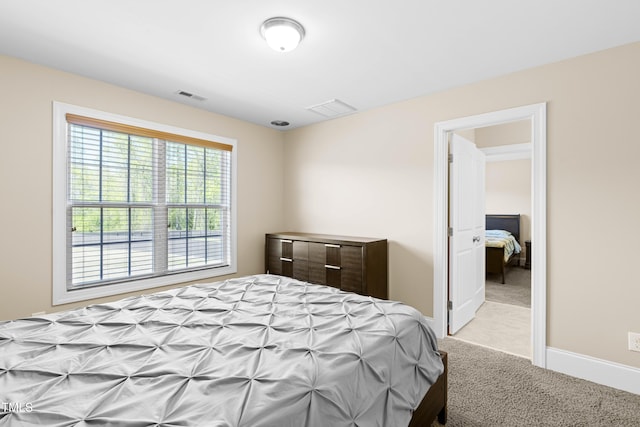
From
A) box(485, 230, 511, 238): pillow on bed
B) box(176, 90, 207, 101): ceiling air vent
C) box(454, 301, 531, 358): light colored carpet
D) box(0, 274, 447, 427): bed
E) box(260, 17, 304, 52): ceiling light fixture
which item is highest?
box(176, 90, 207, 101): ceiling air vent

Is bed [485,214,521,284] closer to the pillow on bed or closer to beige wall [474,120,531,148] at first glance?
the pillow on bed

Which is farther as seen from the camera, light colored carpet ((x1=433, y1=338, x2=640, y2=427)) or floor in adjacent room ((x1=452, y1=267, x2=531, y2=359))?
floor in adjacent room ((x1=452, y1=267, x2=531, y2=359))

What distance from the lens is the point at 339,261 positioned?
3.38 m

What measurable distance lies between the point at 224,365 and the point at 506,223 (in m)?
7.36

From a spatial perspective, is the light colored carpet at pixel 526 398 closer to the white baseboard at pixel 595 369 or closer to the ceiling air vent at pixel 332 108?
the white baseboard at pixel 595 369

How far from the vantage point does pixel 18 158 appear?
247 centimetres

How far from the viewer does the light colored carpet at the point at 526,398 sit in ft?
6.19

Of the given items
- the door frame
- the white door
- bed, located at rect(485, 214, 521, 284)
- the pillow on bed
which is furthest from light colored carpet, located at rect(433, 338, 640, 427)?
the pillow on bed

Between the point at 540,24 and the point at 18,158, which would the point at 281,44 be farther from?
the point at 18,158

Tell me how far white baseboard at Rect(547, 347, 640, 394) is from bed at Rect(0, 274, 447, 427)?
131 centimetres

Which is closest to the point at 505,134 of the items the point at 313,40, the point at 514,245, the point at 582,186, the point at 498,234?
the point at 498,234

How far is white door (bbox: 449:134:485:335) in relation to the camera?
3.22 meters

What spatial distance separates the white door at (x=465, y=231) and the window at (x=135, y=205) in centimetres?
265

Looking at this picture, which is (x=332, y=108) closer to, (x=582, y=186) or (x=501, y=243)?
(x=582, y=186)
